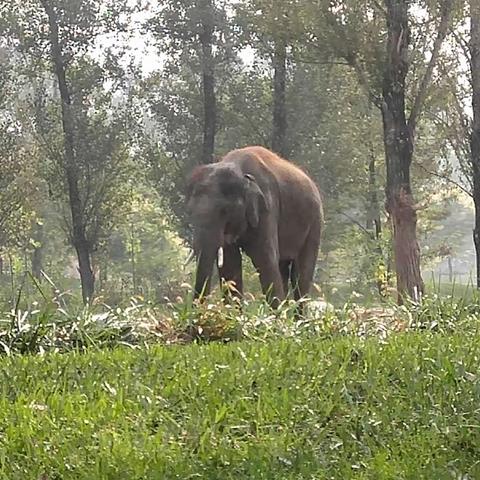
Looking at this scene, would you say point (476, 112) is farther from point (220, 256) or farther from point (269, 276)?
point (220, 256)

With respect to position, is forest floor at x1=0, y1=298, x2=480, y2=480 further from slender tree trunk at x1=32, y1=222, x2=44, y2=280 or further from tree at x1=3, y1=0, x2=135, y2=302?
slender tree trunk at x1=32, y1=222, x2=44, y2=280

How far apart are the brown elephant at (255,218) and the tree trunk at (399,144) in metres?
1.45

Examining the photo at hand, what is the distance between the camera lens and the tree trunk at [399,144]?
10.1m

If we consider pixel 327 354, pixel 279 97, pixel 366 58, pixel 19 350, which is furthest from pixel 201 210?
pixel 279 97

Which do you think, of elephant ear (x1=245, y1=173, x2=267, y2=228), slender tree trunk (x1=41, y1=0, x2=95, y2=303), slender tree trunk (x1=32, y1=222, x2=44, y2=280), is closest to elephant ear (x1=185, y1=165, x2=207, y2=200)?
elephant ear (x1=245, y1=173, x2=267, y2=228)

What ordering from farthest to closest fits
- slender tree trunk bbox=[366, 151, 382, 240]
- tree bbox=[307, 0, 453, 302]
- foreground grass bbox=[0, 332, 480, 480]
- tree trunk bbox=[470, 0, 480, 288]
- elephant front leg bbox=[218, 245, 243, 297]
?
slender tree trunk bbox=[366, 151, 382, 240], tree trunk bbox=[470, 0, 480, 288], tree bbox=[307, 0, 453, 302], elephant front leg bbox=[218, 245, 243, 297], foreground grass bbox=[0, 332, 480, 480]

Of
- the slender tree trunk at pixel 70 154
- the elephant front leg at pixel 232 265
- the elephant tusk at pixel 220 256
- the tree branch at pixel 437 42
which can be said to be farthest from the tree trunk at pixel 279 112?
the elephant tusk at pixel 220 256

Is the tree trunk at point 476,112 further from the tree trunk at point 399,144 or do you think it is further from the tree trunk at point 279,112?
the tree trunk at point 279,112

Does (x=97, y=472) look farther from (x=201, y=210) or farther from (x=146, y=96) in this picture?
(x=146, y=96)

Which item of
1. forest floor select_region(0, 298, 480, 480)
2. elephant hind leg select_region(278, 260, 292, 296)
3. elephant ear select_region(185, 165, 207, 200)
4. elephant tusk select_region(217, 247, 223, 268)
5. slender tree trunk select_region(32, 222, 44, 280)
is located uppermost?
elephant ear select_region(185, 165, 207, 200)

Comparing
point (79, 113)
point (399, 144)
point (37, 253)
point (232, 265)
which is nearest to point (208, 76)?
point (79, 113)

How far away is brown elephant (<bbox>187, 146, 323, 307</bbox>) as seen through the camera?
23.5ft

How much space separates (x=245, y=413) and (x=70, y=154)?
15119mm

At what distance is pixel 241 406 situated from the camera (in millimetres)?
3303
